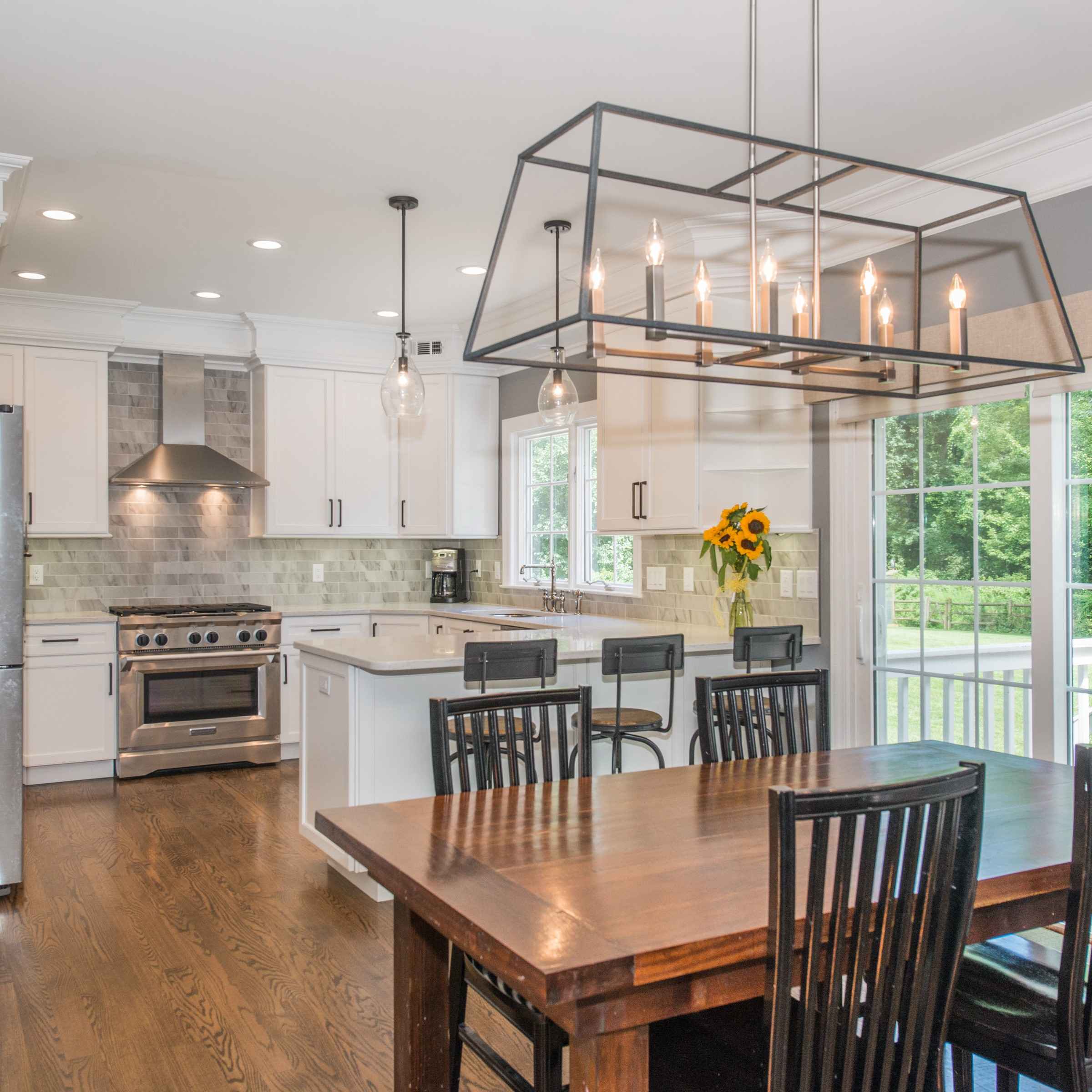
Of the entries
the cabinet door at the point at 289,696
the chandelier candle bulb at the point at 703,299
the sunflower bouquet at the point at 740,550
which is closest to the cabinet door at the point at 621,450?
the sunflower bouquet at the point at 740,550

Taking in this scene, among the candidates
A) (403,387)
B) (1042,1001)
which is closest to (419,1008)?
(1042,1001)

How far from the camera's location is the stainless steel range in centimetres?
559

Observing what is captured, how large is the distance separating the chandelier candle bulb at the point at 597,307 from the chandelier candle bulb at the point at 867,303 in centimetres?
56

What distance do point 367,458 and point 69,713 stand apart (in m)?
2.30

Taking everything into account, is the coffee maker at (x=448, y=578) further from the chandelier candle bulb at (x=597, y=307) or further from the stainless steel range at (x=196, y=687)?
the chandelier candle bulb at (x=597, y=307)

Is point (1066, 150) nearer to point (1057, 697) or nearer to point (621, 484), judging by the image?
point (1057, 697)

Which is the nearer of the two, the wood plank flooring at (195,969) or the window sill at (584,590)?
the wood plank flooring at (195,969)

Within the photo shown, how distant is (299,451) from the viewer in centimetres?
630

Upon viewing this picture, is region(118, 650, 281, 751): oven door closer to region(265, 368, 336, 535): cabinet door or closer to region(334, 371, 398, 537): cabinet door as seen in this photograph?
region(265, 368, 336, 535): cabinet door

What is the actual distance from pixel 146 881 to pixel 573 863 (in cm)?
277

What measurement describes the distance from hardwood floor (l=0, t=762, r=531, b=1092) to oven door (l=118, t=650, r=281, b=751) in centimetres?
92

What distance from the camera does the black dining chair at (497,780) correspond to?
5.80ft

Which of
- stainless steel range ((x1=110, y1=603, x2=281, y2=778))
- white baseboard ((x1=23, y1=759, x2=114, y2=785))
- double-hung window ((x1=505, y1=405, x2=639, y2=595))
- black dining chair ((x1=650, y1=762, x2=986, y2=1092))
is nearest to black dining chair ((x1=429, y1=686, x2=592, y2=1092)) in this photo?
black dining chair ((x1=650, y1=762, x2=986, y2=1092))

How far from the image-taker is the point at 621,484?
4.93 metres
